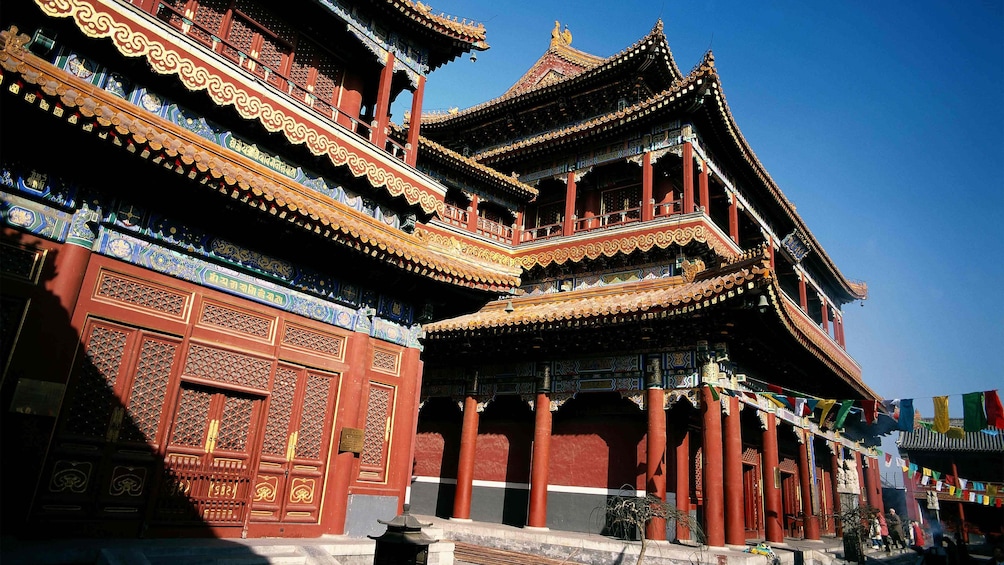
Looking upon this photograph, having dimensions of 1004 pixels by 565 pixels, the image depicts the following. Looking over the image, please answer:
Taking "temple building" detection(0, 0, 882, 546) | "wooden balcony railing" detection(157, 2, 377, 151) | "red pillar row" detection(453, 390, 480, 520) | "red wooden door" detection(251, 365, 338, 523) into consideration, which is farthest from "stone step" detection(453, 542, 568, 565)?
"wooden balcony railing" detection(157, 2, 377, 151)

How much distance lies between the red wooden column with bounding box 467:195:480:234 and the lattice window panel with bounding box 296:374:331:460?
9944 millimetres

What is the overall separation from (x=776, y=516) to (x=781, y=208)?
10489mm

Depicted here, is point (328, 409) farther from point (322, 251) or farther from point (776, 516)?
point (776, 516)

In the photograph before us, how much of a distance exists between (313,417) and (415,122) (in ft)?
19.0

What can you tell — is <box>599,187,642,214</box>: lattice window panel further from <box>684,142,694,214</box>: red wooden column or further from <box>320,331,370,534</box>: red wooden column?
<box>320,331,370,534</box>: red wooden column

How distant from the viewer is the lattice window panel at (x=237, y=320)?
325 inches

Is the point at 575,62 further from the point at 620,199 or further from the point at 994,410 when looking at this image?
the point at 994,410

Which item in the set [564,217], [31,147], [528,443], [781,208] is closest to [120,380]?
[31,147]

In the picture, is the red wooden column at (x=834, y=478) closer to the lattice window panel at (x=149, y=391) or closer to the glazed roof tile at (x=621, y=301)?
the glazed roof tile at (x=621, y=301)

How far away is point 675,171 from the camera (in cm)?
1775

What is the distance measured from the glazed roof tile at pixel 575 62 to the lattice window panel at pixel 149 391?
1509 cm

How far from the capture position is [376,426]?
9992mm

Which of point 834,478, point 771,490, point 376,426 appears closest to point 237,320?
point 376,426

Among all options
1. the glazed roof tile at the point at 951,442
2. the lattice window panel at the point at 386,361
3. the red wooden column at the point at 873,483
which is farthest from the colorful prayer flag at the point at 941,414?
the glazed roof tile at the point at 951,442
